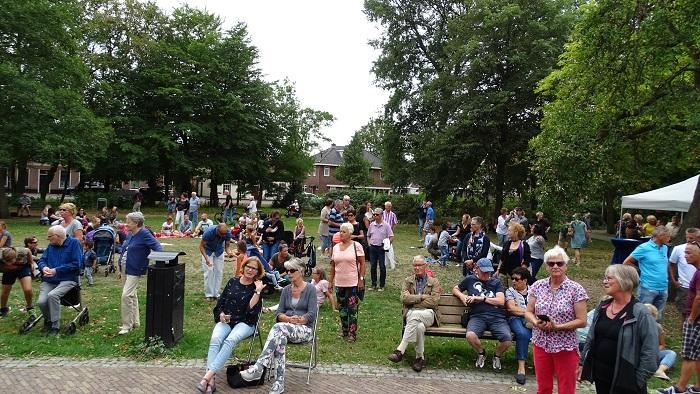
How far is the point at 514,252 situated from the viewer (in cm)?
808

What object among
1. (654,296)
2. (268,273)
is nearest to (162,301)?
(268,273)

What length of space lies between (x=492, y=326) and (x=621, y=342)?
2.67 meters

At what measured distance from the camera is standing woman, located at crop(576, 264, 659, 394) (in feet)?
12.3

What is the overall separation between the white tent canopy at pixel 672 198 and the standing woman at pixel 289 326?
42.4 ft

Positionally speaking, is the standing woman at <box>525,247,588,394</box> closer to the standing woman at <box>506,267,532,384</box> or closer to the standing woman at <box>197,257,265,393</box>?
the standing woman at <box>506,267,532,384</box>

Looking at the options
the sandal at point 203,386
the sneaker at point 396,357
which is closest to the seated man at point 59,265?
the sandal at point 203,386

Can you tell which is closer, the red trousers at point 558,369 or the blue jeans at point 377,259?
the red trousers at point 558,369

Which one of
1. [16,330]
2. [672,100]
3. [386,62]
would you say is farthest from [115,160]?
[672,100]

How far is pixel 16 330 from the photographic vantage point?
739cm

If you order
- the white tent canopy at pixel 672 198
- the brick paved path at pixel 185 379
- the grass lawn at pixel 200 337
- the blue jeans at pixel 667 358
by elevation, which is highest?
the white tent canopy at pixel 672 198

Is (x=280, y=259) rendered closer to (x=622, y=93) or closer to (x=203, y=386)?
(x=203, y=386)

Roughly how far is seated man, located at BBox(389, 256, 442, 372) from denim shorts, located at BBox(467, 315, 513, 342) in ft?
1.58

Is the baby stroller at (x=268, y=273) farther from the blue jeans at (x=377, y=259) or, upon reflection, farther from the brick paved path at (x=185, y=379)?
the brick paved path at (x=185, y=379)

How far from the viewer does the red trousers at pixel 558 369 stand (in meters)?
4.50
